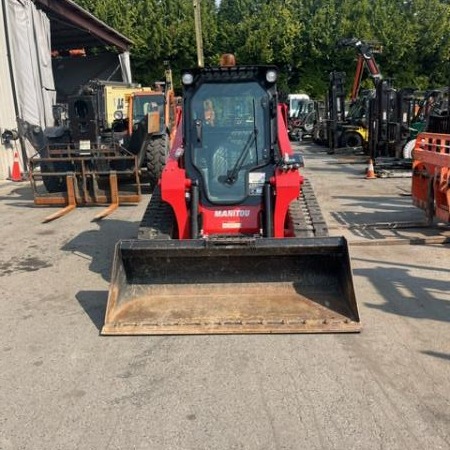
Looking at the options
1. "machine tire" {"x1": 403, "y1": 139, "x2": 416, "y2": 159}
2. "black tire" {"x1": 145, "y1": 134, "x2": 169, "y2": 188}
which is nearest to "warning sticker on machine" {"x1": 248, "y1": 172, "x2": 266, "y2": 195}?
"black tire" {"x1": 145, "y1": 134, "x2": 169, "y2": 188}

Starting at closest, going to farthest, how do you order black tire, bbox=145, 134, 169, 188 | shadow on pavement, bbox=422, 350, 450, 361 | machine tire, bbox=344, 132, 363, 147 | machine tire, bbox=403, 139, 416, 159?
shadow on pavement, bbox=422, 350, 450, 361 < black tire, bbox=145, 134, 169, 188 < machine tire, bbox=403, 139, 416, 159 < machine tire, bbox=344, 132, 363, 147

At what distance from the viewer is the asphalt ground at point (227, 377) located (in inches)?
131

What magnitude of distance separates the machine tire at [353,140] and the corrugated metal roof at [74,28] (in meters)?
11.5

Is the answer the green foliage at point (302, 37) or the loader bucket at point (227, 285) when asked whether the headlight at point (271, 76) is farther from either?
the green foliage at point (302, 37)

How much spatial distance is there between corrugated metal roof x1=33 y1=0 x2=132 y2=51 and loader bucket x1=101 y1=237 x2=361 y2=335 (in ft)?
54.3

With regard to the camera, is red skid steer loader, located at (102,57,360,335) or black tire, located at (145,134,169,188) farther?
black tire, located at (145,134,169,188)

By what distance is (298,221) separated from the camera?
592cm

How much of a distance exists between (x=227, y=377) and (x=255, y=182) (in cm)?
254

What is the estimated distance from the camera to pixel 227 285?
17.0ft

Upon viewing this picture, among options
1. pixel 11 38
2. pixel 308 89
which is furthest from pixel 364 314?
pixel 308 89

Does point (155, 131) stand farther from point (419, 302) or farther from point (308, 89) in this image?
point (308, 89)

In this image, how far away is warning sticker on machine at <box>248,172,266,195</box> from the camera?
5973 millimetres

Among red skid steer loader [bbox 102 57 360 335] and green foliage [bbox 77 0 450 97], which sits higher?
green foliage [bbox 77 0 450 97]

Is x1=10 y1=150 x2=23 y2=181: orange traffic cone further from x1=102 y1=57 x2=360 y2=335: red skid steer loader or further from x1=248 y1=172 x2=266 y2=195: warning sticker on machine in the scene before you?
x1=248 y1=172 x2=266 y2=195: warning sticker on machine
